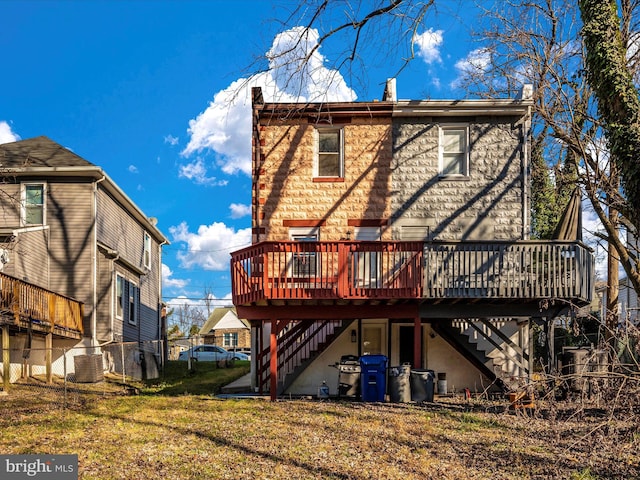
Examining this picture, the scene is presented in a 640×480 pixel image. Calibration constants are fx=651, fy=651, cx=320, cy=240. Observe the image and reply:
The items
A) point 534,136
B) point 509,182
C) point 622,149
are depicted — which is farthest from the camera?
point 534,136

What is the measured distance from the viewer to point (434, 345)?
17.3m

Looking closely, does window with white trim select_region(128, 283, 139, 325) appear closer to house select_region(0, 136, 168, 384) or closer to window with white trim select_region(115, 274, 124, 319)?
window with white trim select_region(115, 274, 124, 319)

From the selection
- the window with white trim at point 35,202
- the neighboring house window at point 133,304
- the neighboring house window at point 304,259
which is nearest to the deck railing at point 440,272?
the neighboring house window at point 304,259

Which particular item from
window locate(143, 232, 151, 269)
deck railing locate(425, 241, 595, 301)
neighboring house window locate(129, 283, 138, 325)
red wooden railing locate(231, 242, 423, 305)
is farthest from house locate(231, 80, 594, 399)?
window locate(143, 232, 151, 269)

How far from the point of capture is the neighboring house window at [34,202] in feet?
66.4

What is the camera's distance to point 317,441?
10102 mm

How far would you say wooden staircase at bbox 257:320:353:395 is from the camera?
16344mm

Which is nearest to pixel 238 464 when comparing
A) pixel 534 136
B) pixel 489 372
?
pixel 489 372

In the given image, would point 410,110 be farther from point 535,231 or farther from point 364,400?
point 535,231

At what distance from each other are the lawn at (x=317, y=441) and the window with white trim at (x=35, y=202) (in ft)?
28.4

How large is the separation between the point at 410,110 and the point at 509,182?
3.27 m

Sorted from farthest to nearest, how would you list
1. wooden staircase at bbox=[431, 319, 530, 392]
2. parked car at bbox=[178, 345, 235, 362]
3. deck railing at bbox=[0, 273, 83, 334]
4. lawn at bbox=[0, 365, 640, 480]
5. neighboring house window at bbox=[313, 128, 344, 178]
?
parked car at bbox=[178, 345, 235, 362]
neighboring house window at bbox=[313, 128, 344, 178]
deck railing at bbox=[0, 273, 83, 334]
wooden staircase at bbox=[431, 319, 530, 392]
lawn at bbox=[0, 365, 640, 480]

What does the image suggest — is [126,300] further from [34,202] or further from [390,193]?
[390,193]

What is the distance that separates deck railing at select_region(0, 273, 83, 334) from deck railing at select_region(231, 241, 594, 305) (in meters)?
5.87
